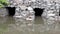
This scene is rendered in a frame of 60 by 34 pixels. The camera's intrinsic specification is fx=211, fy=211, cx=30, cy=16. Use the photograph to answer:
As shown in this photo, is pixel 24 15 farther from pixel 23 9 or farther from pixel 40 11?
pixel 40 11

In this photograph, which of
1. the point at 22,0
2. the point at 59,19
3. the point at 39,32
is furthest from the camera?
the point at 22,0

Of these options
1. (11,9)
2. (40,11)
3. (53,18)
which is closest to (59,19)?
(53,18)

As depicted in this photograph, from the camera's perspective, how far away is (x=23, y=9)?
18109 mm

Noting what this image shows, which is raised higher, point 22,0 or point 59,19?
point 22,0

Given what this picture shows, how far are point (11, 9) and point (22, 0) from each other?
1.72 m

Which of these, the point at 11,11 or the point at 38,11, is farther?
the point at 11,11

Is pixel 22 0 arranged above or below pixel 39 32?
above

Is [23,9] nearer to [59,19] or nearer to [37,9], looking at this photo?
[37,9]

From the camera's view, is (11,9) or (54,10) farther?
(11,9)

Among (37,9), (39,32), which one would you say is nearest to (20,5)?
(37,9)

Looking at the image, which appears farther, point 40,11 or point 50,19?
point 40,11

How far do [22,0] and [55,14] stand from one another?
3097 millimetres

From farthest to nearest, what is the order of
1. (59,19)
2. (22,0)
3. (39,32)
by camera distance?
(22,0)
(59,19)
(39,32)

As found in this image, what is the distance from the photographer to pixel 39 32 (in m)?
12.3
